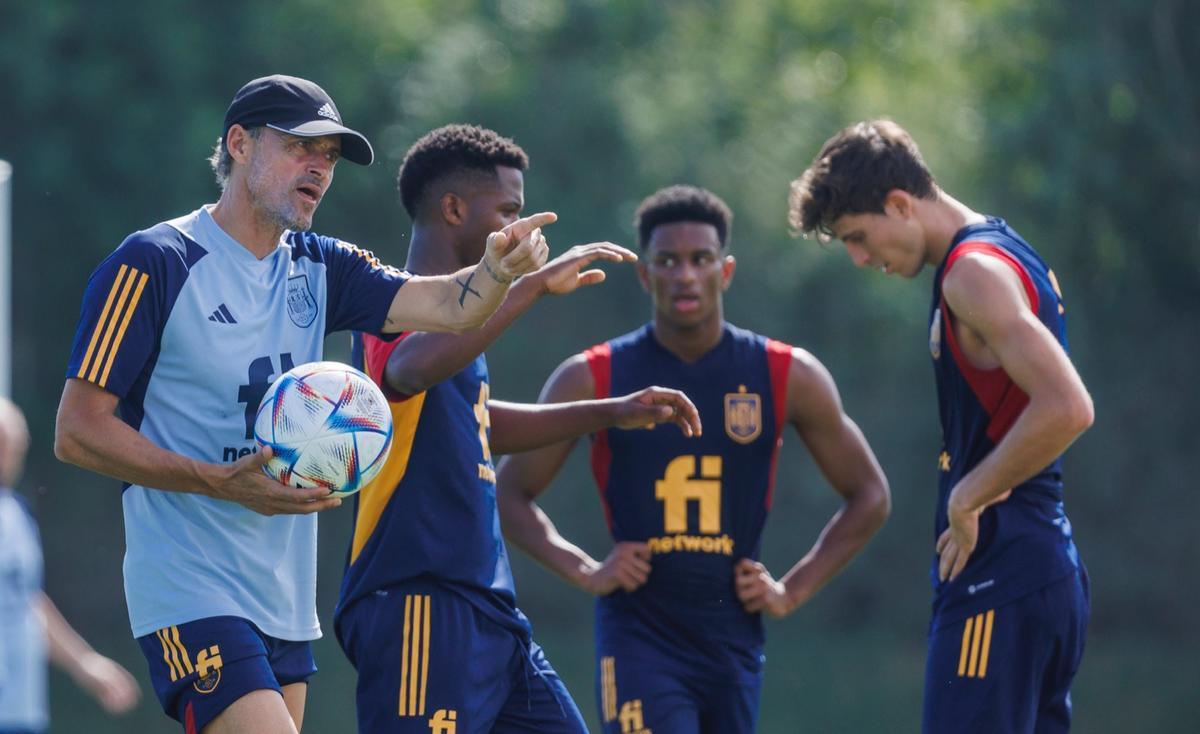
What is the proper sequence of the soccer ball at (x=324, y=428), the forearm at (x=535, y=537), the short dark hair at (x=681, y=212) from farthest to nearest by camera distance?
1. the short dark hair at (x=681, y=212)
2. the forearm at (x=535, y=537)
3. the soccer ball at (x=324, y=428)

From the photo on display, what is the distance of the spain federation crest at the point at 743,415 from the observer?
21.7ft

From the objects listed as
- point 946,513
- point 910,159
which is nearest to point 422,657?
point 946,513

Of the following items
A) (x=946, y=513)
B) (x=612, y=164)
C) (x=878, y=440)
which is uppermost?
(x=612, y=164)

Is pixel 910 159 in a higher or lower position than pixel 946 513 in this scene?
higher

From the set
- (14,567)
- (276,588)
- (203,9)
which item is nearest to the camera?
(276,588)

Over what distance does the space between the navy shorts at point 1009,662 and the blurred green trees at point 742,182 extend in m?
16.4

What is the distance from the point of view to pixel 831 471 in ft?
22.4

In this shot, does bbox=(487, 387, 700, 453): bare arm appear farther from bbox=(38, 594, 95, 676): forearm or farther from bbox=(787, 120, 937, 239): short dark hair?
bbox=(38, 594, 95, 676): forearm

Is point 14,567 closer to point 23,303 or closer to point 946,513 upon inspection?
point 946,513

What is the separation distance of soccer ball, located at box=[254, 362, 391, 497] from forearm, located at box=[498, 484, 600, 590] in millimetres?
1969

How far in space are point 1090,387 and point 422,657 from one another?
19784 millimetres

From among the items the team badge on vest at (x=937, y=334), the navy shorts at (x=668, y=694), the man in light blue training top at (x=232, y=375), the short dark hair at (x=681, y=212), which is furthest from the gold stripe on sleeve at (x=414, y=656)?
the short dark hair at (x=681, y=212)

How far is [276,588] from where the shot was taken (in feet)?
16.2

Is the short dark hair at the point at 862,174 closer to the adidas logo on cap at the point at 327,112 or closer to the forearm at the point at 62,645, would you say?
the adidas logo on cap at the point at 327,112
